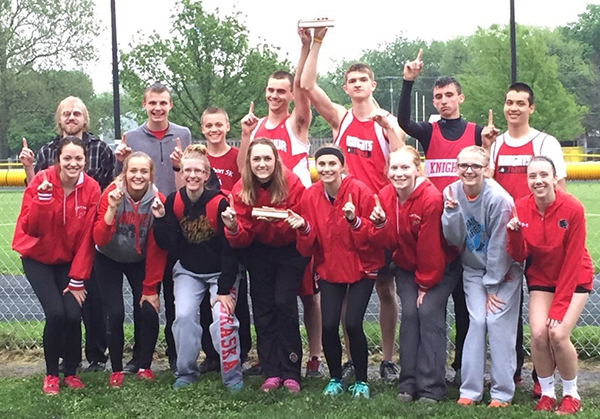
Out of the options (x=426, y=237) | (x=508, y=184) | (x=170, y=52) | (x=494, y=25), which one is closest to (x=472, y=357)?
(x=426, y=237)

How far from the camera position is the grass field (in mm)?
11789

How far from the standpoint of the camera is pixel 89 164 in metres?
6.12

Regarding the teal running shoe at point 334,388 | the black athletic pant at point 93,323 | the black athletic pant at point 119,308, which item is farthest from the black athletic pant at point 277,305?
the black athletic pant at point 93,323

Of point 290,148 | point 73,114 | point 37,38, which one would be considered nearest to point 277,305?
point 290,148

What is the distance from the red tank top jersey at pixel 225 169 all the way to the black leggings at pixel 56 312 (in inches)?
54.1

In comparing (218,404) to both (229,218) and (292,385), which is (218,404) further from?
(229,218)

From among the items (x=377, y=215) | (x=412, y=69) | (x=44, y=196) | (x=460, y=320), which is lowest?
(x=460, y=320)

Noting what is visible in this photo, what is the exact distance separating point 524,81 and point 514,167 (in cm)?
3709

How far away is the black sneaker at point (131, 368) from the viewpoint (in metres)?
5.94

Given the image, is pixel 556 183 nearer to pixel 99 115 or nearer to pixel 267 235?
pixel 267 235

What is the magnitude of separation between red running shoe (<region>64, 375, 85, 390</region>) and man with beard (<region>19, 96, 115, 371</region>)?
46 cm

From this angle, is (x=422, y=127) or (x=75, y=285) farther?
(x=422, y=127)

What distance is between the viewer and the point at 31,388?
18.1ft

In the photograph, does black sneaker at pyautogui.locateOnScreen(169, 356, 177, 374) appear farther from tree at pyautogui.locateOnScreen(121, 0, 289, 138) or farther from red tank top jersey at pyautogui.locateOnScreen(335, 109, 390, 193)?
tree at pyautogui.locateOnScreen(121, 0, 289, 138)
